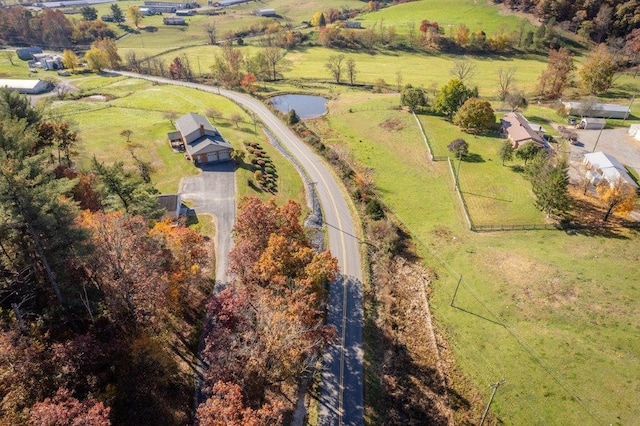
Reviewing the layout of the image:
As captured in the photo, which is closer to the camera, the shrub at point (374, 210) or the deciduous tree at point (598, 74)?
the shrub at point (374, 210)

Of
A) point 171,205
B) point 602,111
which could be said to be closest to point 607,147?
point 602,111

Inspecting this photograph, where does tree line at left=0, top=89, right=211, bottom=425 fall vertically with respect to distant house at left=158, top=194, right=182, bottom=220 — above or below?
above

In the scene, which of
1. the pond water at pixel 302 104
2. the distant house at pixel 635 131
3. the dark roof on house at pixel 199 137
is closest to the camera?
the dark roof on house at pixel 199 137

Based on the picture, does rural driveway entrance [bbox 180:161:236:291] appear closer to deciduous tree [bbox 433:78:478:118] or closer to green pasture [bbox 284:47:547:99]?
deciduous tree [bbox 433:78:478:118]

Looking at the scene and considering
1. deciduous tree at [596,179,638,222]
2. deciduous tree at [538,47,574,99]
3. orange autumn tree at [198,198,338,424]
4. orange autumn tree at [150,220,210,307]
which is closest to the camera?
orange autumn tree at [198,198,338,424]

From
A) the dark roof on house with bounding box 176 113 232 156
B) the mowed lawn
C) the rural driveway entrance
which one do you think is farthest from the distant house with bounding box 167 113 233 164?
the mowed lawn

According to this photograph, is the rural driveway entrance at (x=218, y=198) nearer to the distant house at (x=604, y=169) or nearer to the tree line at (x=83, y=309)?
the tree line at (x=83, y=309)

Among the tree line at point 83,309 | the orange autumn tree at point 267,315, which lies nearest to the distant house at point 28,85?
the tree line at point 83,309
